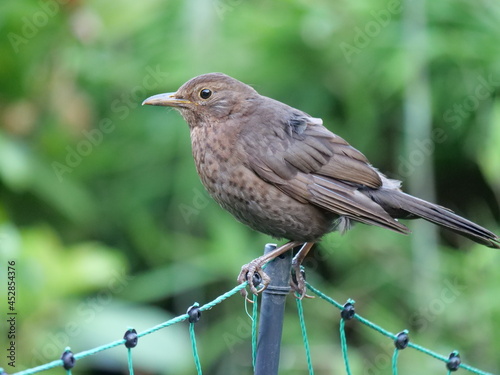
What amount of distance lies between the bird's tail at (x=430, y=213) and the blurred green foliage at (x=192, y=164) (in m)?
1.26

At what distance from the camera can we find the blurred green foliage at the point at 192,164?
5148mm

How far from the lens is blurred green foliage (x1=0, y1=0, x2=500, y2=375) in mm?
5148

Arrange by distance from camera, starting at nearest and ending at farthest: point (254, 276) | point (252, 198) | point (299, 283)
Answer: point (254, 276), point (299, 283), point (252, 198)

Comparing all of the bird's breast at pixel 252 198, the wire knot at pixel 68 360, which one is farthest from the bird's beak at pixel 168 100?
the wire knot at pixel 68 360

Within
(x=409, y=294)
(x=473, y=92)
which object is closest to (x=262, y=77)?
(x=473, y=92)

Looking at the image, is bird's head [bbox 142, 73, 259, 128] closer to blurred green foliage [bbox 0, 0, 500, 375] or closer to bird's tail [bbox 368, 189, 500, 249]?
bird's tail [bbox 368, 189, 500, 249]

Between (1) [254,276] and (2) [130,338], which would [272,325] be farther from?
(2) [130,338]

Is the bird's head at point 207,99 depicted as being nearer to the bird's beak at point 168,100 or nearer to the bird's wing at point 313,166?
the bird's beak at point 168,100

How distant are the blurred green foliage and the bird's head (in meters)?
1.25

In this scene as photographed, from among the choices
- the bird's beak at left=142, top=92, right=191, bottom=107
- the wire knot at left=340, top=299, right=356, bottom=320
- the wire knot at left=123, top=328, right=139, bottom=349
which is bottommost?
the wire knot at left=123, top=328, right=139, bottom=349

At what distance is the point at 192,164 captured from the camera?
18.6 ft

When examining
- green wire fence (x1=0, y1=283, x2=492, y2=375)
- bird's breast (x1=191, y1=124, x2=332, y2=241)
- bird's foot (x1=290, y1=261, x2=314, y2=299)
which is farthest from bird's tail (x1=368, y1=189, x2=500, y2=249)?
green wire fence (x1=0, y1=283, x2=492, y2=375)

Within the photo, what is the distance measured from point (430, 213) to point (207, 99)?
1263 millimetres


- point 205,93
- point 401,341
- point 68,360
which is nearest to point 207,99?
point 205,93
